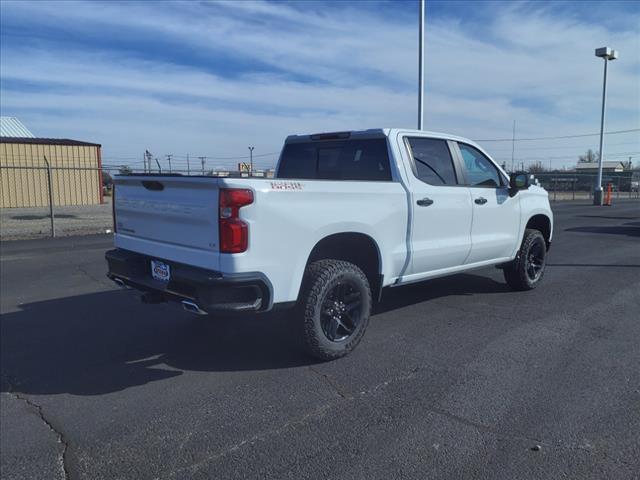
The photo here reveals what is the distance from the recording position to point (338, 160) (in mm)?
5781

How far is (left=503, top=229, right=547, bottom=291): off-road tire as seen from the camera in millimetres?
6906

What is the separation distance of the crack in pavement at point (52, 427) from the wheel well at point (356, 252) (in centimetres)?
221

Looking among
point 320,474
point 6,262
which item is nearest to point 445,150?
point 320,474

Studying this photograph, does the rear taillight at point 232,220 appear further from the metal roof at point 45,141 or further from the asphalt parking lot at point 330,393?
the metal roof at point 45,141

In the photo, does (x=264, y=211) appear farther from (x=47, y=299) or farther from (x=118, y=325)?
(x=47, y=299)

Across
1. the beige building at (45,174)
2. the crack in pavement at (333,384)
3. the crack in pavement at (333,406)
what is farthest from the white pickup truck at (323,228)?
the beige building at (45,174)

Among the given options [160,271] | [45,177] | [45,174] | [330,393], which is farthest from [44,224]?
[330,393]

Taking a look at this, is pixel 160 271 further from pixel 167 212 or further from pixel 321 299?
pixel 321 299

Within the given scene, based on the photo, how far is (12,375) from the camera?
4.48m

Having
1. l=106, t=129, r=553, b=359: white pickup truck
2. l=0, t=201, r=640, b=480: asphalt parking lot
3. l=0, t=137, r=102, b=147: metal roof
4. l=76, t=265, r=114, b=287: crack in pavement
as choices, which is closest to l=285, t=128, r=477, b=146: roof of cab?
l=106, t=129, r=553, b=359: white pickup truck

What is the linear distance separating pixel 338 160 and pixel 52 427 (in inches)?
143

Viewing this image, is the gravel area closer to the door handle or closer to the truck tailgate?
the truck tailgate

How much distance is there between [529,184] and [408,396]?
3934 mm

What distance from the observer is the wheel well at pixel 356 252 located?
15.3 feet
